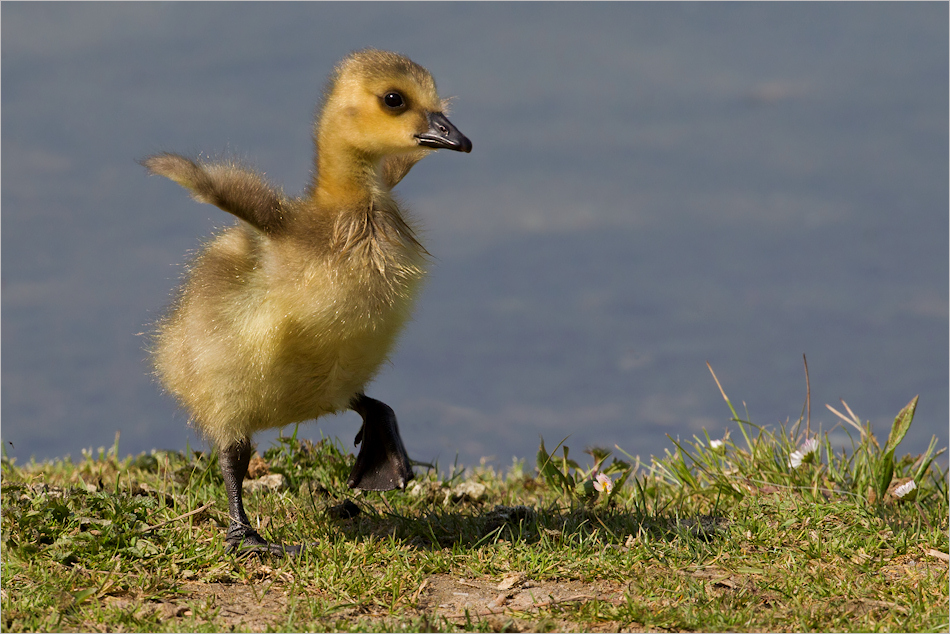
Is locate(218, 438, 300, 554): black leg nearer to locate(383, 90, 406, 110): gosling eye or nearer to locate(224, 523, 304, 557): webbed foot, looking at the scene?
locate(224, 523, 304, 557): webbed foot

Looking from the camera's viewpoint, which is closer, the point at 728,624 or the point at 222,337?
the point at 728,624

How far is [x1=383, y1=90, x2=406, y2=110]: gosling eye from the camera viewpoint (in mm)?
4602

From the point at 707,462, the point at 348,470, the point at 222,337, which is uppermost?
the point at 222,337

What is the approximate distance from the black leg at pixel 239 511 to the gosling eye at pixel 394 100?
6.13 ft

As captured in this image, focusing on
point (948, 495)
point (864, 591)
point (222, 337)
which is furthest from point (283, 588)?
point (948, 495)

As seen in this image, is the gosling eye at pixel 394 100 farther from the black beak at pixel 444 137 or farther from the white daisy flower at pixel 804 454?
the white daisy flower at pixel 804 454

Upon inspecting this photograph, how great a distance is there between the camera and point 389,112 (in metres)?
4.61

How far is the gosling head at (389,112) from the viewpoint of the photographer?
459 cm

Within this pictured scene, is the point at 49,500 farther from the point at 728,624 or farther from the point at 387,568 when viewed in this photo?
the point at 728,624

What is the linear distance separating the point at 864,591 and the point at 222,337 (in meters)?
3.19

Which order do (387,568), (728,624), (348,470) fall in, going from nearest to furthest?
(728,624) < (387,568) < (348,470)

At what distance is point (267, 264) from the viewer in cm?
462

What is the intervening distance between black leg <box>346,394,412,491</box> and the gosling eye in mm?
1706

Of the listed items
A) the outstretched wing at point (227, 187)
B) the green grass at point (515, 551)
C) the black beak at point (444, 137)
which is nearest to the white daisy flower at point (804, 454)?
the green grass at point (515, 551)
